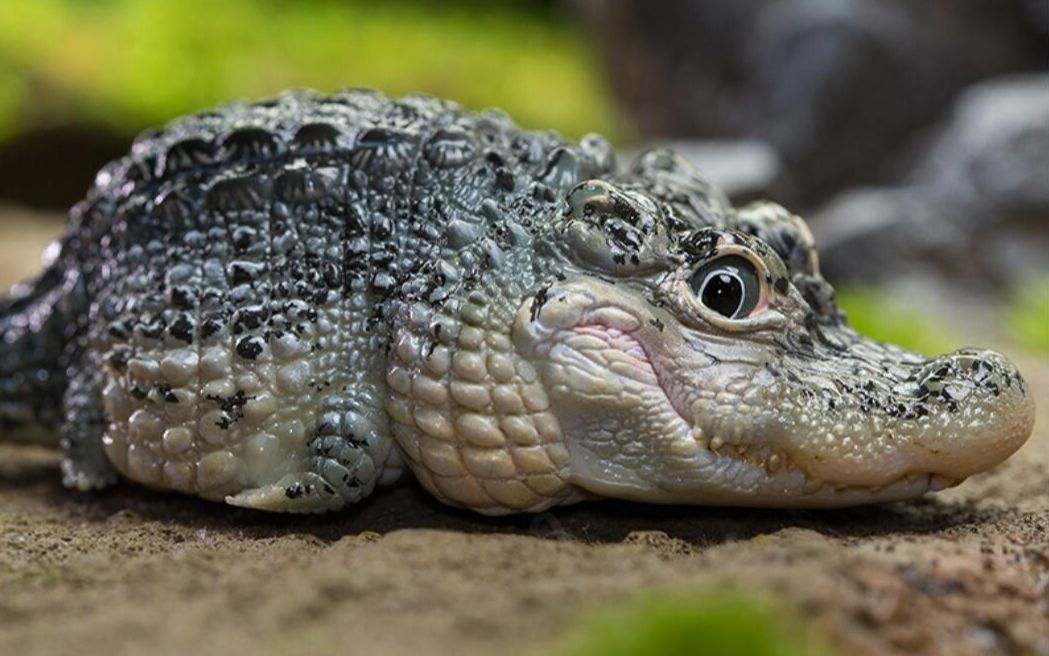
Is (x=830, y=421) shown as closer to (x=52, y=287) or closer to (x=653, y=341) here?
(x=653, y=341)

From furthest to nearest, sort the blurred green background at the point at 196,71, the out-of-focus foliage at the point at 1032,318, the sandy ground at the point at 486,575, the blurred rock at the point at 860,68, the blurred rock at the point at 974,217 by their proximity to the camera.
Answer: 1. the blurred green background at the point at 196,71
2. the blurred rock at the point at 860,68
3. the blurred rock at the point at 974,217
4. the out-of-focus foliage at the point at 1032,318
5. the sandy ground at the point at 486,575

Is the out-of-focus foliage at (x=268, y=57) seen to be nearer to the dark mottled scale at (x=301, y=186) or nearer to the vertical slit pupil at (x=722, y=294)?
the dark mottled scale at (x=301, y=186)

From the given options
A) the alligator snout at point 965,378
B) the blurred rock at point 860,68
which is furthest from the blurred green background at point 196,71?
the alligator snout at point 965,378

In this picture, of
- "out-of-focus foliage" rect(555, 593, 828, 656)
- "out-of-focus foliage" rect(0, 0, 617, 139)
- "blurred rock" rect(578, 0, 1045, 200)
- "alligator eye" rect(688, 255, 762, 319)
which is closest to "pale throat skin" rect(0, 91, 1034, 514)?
"alligator eye" rect(688, 255, 762, 319)

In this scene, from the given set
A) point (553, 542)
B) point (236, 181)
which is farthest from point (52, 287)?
point (553, 542)

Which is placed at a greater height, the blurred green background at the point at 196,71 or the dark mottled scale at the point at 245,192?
the blurred green background at the point at 196,71

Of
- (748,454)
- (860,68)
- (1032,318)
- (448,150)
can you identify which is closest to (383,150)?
(448,150)

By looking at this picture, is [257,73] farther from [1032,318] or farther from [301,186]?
[301,186]
